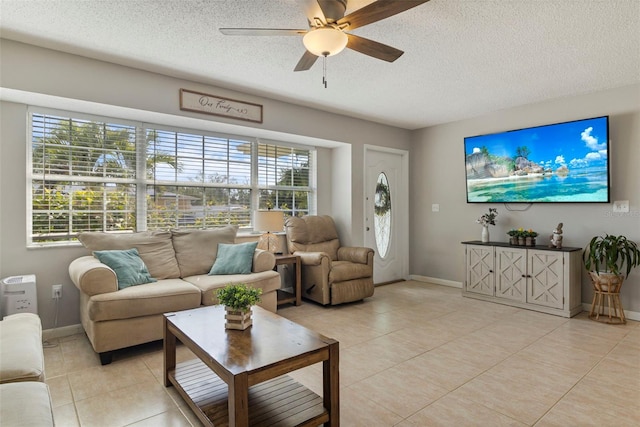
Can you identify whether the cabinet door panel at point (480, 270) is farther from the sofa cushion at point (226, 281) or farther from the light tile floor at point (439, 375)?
the sofa cushion at point (226, 281)

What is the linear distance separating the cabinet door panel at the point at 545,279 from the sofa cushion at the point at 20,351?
441cm

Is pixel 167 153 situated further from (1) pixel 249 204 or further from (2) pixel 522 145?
(2) pixel 522 145

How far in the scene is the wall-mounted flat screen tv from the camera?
384 centimetres

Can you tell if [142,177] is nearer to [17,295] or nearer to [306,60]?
[17,295]

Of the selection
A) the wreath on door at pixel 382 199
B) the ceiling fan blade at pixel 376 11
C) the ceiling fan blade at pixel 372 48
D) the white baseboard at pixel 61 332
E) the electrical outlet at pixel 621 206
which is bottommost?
the white baseboard at pixel 61 332

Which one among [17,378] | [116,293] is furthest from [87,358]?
[17,378]

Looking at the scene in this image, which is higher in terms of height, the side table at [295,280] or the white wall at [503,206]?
the white wall at [503,206]

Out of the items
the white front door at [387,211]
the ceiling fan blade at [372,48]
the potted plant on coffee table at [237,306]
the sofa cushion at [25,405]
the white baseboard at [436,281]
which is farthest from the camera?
the white front door at [387,211]

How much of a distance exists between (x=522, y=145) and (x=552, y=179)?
0.55 metres

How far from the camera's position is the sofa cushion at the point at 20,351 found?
5.03 feet

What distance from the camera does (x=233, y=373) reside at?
1.52 metres

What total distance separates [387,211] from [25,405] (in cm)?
492

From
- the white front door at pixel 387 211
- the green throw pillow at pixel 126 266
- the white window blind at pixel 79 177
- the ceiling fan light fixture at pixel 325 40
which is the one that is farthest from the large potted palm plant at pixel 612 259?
the white window blind at pixel 79 177

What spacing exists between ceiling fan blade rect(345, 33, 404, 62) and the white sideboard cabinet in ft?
9.66
